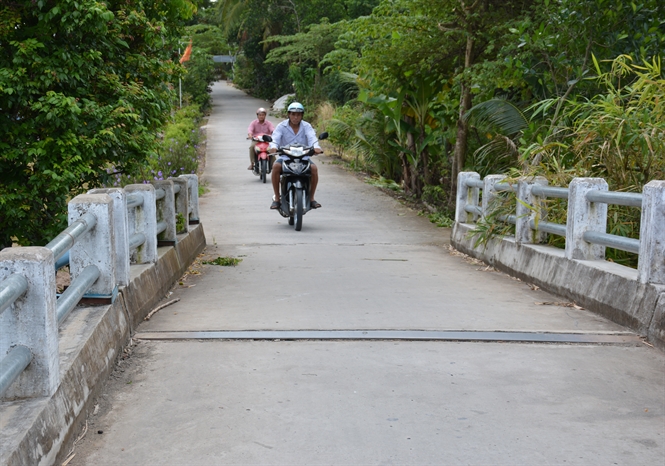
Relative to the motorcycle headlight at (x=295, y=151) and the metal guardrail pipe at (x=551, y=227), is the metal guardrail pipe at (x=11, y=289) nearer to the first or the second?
the metal guardrail pipe at (x=551, y=227)

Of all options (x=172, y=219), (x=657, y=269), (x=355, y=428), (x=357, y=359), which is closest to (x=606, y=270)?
(x=657, y=269)

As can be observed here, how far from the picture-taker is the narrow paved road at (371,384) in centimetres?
418

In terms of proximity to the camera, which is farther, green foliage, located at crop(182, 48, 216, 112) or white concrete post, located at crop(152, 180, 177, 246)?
green foliage, located at crop(182, 48, 216, 112)

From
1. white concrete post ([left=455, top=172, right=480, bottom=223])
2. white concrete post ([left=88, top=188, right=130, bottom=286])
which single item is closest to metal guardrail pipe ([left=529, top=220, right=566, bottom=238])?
white concrete post ([left=455, top=172, right=480, bottom=223])

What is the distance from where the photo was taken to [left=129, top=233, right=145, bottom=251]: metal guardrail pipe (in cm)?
698

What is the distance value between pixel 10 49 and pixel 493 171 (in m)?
8.95

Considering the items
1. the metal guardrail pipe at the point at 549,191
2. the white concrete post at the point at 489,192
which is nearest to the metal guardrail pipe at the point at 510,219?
the white concrete post at the point at 489,192

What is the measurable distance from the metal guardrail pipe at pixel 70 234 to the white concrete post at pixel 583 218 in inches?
174

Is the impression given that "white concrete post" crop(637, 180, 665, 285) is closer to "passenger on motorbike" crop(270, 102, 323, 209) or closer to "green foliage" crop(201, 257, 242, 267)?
"green foliage" crop(201, 257, 242, 267)

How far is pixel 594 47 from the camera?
11.7 m

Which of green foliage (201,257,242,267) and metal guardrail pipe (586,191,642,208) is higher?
metal guardrail pipe (586,191,642,208)

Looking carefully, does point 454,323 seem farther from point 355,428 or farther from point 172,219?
point 172,219

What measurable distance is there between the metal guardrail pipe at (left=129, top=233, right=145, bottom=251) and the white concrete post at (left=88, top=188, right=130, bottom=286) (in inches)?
28.6

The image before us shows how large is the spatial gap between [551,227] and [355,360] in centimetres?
388
